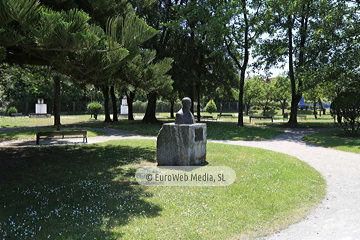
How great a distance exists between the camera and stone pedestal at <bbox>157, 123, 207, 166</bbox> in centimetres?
713

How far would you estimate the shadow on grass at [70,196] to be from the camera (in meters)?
3.82

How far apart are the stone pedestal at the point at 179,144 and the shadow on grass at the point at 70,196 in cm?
98

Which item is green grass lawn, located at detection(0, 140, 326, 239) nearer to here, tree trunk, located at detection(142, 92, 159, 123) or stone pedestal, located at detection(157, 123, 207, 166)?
stone pedestal, located at detection(157, 123, 207, 166)

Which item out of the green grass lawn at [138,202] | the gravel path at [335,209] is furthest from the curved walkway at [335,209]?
the green grass lawn at [138,202]

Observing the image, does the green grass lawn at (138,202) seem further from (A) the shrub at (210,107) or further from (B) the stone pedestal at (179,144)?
(A) the shrub at (210,107)

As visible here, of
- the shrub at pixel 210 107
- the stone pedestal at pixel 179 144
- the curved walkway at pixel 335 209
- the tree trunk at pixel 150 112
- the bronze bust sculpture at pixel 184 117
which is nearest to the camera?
the curved walkway at pixel 335 209

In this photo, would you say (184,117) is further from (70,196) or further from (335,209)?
(335,209)

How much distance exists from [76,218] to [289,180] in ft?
15.1

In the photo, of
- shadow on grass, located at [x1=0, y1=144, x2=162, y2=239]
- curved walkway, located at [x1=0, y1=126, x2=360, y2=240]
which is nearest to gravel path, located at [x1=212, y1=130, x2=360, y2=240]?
curved walkway, located at [x1=0, y1=126, x2=360, y2=240]

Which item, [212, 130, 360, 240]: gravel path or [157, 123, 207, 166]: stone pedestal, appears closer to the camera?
[212, 130, 360, 240]: gravel path

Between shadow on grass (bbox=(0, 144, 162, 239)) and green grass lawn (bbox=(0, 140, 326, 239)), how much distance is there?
0.01 m

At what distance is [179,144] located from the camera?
7172mm

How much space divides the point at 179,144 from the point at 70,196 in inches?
118

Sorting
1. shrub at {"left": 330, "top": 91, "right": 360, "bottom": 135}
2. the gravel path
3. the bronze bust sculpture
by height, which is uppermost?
shrub at {"left": 330, "top": 91, "right": 360, "bottom": 135}
